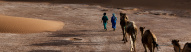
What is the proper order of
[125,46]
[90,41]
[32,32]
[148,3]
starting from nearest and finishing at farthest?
[125,46] → [90,41] → [32,32] → [148,3]

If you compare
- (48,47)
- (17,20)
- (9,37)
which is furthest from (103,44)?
(17,20)

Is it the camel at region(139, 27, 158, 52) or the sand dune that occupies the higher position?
the camel at region(139, 27, 158, 52)

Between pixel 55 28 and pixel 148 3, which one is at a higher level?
pixel 55 28

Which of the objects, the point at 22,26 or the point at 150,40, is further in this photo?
the point at 22,26

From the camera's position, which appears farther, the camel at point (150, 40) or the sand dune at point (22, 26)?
the sand dune at point (22, 26)

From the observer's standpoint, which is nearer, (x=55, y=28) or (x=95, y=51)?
(x=95, y=51)

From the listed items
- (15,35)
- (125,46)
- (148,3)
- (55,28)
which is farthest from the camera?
(148,3)

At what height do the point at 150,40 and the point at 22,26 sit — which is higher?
the point at 150,40

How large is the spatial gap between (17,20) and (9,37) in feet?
15.7

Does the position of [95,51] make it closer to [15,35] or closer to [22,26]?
[15,35]

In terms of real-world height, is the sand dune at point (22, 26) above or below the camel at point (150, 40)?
below

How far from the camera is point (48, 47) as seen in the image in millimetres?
11945

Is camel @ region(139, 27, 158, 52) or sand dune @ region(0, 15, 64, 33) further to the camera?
sand dune @ region(0, 15, 64, 33)

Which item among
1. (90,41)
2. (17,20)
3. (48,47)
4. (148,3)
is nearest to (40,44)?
(48,47)
